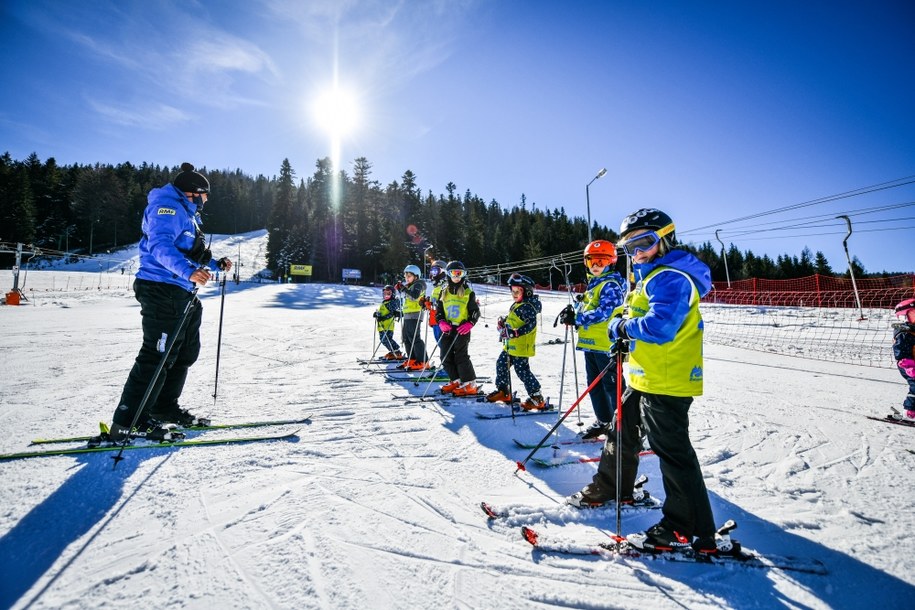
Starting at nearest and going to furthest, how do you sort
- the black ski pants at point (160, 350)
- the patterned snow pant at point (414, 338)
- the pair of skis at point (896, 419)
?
the black ski pants at point (160, 350) → the pair of skis at point (896, 419) → the patterned snow pant at point (414, 338)

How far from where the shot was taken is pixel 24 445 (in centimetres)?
343

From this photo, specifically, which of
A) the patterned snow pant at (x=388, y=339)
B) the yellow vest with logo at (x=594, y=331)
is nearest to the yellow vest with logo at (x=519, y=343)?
the yellow vest with logo at (x=594, y=331)

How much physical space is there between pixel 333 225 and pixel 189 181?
5202 centimetres

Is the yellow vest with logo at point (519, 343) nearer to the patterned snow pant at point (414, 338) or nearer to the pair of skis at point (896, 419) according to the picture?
the patterned snow pant at point (414, 338)

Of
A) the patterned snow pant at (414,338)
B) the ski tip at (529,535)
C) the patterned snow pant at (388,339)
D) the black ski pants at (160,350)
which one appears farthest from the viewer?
the patterned snow pant at (388,339)

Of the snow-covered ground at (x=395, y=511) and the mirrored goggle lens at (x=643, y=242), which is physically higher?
the mirrored goggle lens at (x=643, y=242)

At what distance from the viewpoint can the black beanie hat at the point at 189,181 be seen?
13.5 feet

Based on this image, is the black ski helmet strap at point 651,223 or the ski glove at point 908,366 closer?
the black ski helmet strap at point 651,223

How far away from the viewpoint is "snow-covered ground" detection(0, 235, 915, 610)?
1958mm

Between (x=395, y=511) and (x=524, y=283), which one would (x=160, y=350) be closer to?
(x=395, y=511)

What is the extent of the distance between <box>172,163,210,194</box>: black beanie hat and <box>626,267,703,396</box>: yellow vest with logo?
453 centimetres

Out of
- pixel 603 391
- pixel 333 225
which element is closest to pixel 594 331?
pixel 603 391

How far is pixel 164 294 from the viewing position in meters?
3.81

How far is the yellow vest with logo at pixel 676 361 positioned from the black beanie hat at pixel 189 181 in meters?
4.53
